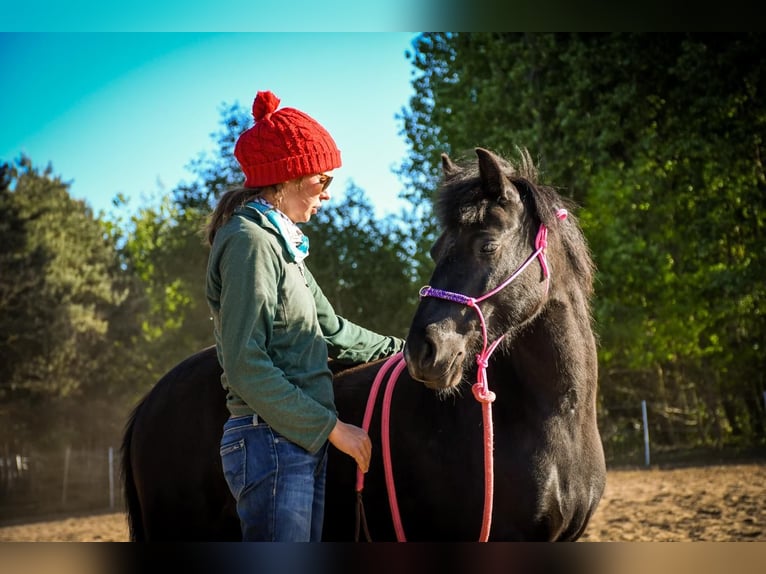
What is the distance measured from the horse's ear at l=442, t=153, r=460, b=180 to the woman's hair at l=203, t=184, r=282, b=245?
2.27ft

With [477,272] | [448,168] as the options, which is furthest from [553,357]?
[448,168]

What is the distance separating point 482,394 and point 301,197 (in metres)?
0.81

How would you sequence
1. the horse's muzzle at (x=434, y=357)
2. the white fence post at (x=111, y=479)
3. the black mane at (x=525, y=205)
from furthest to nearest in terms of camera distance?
the white fence post at (x=111, y=479) < the black mane at (x=525, y=205) < the horse's muzzle at (x=434, y=357)

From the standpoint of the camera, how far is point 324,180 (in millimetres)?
2195

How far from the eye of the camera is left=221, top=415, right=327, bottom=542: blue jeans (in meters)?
1.95

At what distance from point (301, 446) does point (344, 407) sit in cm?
64

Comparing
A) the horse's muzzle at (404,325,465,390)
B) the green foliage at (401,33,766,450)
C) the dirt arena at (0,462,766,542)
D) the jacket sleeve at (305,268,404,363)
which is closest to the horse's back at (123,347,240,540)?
the jacket sleeve at (305,268,404,363)

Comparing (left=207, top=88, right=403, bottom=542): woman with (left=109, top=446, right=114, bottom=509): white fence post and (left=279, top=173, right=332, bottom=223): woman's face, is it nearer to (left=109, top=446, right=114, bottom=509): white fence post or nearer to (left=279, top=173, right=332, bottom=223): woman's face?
(left=279, top=173, right=332, bottom=223): woman's face

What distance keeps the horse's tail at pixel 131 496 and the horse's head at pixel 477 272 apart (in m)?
1.42

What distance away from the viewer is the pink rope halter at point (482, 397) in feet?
7.39

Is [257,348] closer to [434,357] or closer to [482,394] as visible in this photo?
[434,357]

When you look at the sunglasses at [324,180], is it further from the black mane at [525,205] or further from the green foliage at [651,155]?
the green foliage at [651,155]

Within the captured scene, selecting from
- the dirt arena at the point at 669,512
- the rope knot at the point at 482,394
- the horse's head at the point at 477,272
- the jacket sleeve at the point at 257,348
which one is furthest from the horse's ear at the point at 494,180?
the dirt arena at the point at 669,512
